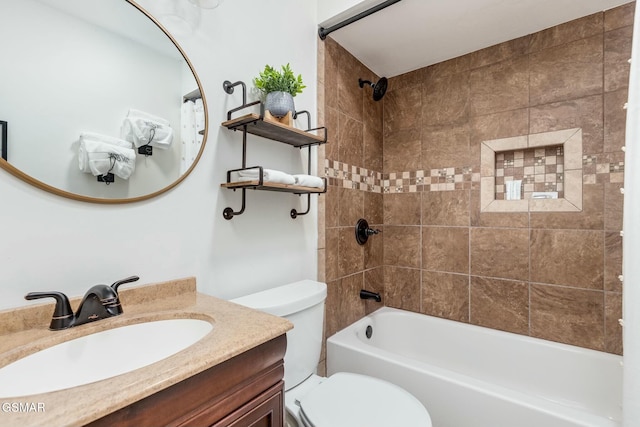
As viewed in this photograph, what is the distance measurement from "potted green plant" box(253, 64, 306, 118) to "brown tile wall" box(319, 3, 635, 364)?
1.66 ft

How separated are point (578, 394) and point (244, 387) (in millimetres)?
1947

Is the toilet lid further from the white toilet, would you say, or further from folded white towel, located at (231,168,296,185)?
folded white towel, located at (231,168,296,185)

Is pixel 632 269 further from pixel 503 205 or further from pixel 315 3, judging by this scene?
pixel 315 3

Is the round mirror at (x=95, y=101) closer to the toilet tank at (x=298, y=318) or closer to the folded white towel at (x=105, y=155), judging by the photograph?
the folded white towel at (x=105, y=155)

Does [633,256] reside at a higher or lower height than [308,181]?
lower

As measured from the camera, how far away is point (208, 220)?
47.2 inches

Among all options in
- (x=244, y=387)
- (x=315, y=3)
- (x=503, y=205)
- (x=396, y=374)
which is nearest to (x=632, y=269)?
(x=503, y=205)

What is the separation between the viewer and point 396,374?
4.93 ft

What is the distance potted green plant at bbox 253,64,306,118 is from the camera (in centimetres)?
129

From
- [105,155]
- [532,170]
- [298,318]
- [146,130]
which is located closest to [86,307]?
[105,155]

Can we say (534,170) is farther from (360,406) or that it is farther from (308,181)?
(360,406)

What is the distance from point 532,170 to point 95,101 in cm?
228

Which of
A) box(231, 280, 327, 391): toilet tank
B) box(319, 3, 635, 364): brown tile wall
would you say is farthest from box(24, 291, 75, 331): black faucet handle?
box(319, 3, 635, 364): brown tile wall

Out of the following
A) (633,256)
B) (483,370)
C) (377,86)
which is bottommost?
(483,370)
